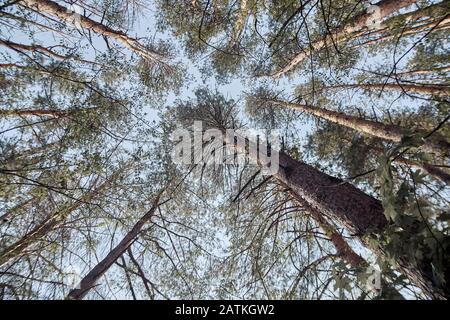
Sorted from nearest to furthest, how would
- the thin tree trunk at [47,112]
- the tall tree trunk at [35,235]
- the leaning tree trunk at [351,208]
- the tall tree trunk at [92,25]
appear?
the leaning tree trunk at [351,208] → the tall tree trunk at [35,235] → the thin tree trunk at [47,112] → the tall tree trunk at [92,25]

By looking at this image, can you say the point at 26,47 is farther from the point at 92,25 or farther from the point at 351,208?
the point at 351,208

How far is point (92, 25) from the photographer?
17.5 feet

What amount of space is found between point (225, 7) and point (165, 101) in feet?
10.1

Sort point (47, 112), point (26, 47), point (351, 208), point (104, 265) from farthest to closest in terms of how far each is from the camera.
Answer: point (47, 112)
point (26, 47)
point (104, 265)
point (351, 208)

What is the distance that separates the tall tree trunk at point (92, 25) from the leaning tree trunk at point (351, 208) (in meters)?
4.78

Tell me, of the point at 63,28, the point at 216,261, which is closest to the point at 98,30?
the point at 63,28

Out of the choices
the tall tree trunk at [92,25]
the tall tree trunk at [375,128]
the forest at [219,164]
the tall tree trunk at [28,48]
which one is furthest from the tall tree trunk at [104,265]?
the tall tree trunk at [375,128]

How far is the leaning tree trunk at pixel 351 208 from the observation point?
5.51 ft

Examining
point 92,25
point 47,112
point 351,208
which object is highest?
point 92,25

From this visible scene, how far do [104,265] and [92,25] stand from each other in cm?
477

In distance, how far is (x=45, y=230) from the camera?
13.0 feet

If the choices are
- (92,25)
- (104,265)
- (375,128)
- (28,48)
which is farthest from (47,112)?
(375,128)

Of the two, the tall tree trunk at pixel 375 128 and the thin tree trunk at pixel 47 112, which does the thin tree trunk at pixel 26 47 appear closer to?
the thin tree trunk at pixel 47 112

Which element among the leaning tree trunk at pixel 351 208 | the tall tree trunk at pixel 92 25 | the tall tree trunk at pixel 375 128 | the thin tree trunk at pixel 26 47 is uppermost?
the tall tree trunk at pixel 92 25
